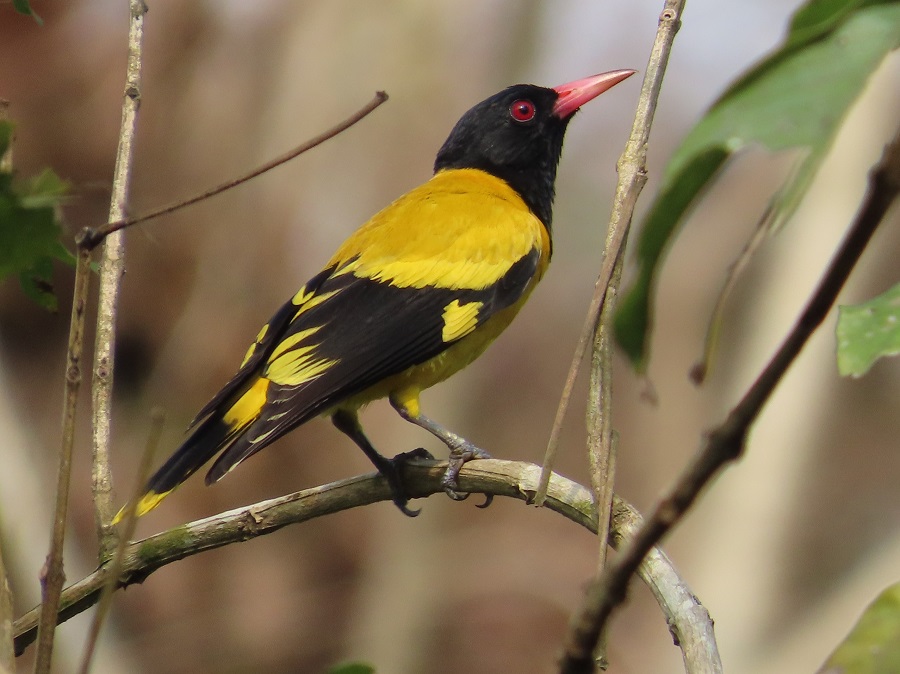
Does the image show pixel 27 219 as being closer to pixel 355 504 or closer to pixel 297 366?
pixel 355 504

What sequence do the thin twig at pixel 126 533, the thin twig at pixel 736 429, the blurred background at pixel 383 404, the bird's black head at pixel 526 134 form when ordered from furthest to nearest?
the blurred background at pixel 383 404 < the bird's black head at pixel 526 134 < the thin twig at pixel 126 533 < the thin twig at pixel 736 429

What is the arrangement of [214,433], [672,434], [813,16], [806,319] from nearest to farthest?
[806,319] → [813,16] → [214,433] → [672,434]

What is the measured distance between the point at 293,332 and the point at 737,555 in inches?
253

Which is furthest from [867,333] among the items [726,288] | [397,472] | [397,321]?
[397,321]

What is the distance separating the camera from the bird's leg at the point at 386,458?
3.12m

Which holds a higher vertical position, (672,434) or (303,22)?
(303,22)

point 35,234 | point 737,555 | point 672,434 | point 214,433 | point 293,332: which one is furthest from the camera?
point 672,434

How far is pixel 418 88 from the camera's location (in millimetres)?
10609

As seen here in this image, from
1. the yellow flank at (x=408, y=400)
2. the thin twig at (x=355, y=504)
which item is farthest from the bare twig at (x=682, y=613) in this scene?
the yellow flank at (x=408, y=400)

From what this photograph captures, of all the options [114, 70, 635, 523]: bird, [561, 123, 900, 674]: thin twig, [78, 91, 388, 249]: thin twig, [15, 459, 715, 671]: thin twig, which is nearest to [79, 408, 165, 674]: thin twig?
[78, 91, 388, 249]: thin twig

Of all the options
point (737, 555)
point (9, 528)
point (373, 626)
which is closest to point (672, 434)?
point (737, 555)

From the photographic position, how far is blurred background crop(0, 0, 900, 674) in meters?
8.71

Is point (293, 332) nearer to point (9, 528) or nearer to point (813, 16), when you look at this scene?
point (813, 16)

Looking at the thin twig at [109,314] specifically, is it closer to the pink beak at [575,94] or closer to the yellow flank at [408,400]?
the yellow flank at [408,400]
